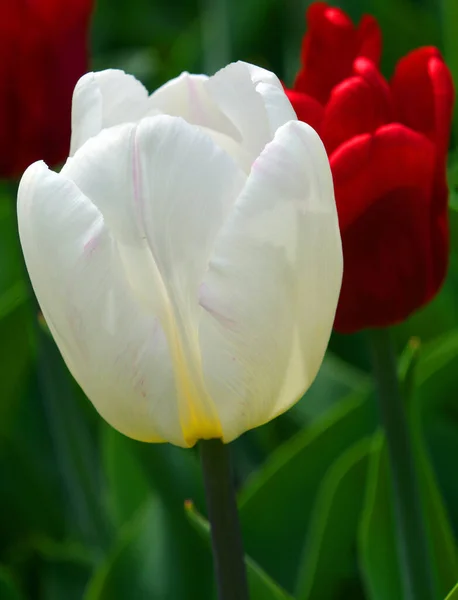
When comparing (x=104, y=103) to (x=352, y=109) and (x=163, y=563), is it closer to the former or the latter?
(x=352, y=109)

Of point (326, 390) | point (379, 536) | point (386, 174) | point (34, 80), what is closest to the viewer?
point (386, 174)

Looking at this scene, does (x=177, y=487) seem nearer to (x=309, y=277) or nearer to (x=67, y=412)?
(x=67, y=412)

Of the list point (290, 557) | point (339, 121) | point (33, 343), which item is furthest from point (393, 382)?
point (33, 343)

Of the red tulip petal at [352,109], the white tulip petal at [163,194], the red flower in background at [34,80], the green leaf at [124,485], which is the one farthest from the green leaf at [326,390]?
the white tulip petal at [163,194]

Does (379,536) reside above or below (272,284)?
below

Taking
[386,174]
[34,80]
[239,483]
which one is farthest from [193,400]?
[239,483]

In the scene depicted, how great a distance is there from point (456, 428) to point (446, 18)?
1.21 ft

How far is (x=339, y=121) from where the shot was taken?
0.47 m

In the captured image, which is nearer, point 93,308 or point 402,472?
point 93,308

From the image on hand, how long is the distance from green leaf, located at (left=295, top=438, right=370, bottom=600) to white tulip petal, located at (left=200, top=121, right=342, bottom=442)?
0.90 ft

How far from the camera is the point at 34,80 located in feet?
2.34

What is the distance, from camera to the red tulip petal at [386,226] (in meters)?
0.46

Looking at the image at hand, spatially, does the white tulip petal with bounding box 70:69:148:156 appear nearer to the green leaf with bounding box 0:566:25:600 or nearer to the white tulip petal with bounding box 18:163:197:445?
the white tulip petal with bounding box 18:163:197:445

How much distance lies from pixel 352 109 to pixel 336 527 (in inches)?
11.0
